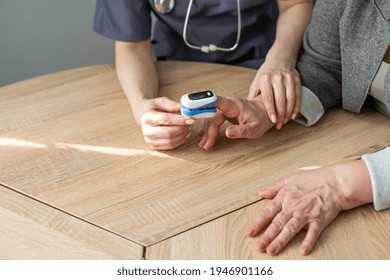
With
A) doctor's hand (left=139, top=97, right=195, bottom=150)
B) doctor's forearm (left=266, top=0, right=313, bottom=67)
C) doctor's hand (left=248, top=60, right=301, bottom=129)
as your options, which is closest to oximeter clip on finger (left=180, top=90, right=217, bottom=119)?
doctor's hand (left=139, top=97, right=195, bottom=150)

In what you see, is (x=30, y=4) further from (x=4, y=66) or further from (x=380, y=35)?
(x=380, y=35)

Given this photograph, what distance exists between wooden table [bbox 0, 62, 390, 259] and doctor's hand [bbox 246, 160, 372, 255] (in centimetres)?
1

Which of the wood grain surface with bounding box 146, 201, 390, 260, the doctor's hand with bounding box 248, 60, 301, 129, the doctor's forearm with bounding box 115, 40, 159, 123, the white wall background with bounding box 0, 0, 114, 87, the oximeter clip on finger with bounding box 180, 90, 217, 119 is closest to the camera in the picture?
the wood grain surface with bounding box 146, 201, 390, 260

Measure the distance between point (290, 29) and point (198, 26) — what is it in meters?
0.20

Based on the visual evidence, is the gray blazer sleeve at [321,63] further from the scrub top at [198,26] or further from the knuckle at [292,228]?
the knuckle at [292,228]

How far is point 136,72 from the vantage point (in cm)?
140

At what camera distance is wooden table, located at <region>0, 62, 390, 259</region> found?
0.98 m

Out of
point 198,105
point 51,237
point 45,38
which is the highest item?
point 198,105

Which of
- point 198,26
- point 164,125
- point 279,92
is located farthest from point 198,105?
point 198,26

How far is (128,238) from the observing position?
3.25ft

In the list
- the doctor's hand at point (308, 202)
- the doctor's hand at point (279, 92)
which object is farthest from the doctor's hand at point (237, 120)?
the doctor's hand at point (308, 202)

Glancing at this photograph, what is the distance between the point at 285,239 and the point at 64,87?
664 mm

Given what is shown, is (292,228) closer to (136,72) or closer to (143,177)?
(143,177)

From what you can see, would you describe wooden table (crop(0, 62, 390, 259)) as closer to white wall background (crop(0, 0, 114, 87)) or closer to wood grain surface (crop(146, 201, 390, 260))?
wood grain surface (crop(146, 201, 390, 260))
